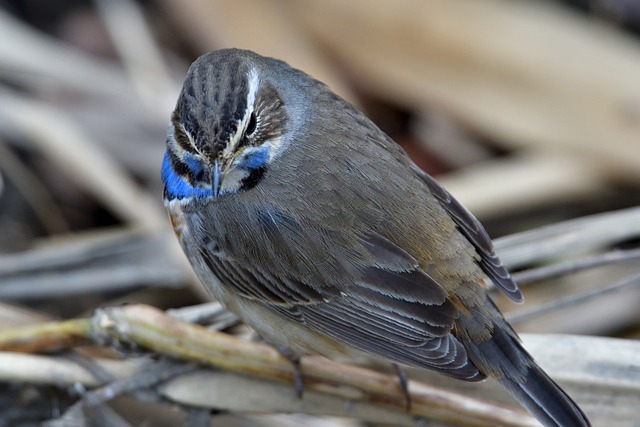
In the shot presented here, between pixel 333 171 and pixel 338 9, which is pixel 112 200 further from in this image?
pixel 333 171

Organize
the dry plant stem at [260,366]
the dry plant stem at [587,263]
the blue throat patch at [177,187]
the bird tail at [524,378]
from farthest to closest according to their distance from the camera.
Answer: the blue throat patch at [177,187] → the dry plant stem at [587,263] → the dry plant stem at [260,366] → the bird tail at [524,378]

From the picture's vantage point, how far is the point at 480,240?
181 inches

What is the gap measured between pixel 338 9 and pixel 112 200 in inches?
79.9

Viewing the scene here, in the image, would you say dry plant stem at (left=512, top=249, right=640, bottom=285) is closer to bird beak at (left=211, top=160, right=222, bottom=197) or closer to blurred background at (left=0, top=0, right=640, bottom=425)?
bird beak at (left=211, top=160, right=222, bottom=197)

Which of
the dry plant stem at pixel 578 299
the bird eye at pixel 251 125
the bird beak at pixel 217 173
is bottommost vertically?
the dry plant stem at pixel 578 299

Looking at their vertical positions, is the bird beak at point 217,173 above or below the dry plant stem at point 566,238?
below

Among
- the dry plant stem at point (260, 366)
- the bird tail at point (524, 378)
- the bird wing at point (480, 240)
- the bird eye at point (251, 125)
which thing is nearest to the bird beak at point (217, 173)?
the bird eye at point (251, 125)

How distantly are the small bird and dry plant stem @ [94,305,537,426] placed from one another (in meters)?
0.14

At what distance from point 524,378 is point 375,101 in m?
3.75

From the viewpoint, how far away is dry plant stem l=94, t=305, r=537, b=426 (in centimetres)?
418

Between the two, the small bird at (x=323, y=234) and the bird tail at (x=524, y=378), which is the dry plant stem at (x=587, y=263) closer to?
the small bird at (x=323, y=234)

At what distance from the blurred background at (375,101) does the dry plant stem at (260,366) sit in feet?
5.89

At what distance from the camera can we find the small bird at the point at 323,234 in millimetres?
4289

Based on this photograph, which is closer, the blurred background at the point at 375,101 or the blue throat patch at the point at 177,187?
the blue throat patch at the point at 177,187
